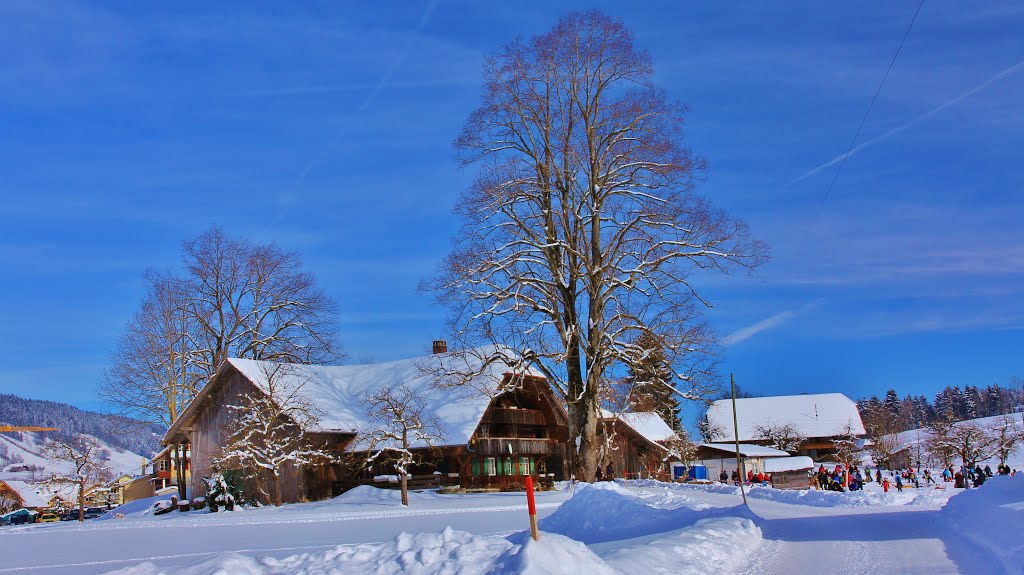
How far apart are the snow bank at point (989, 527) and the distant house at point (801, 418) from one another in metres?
75.4

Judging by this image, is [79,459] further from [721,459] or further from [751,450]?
[751,450]

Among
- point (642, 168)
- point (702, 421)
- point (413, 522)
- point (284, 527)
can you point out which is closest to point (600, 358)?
point (642, 168)

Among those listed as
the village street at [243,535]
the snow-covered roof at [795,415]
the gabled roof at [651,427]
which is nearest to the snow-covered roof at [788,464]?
the snow-covered roof at [795,415]

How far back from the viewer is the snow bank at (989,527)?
1101 centimetres

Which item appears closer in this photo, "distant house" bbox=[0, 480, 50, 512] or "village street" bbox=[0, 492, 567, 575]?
"village street" bbox=[0, 492, 567, 575]

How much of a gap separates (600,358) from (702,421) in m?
71.4

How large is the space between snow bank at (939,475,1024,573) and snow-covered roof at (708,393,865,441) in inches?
3049

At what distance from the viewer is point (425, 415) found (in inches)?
1580

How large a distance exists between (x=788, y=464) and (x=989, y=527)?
238 ft

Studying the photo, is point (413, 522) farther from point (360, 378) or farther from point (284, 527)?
point (360, 378)

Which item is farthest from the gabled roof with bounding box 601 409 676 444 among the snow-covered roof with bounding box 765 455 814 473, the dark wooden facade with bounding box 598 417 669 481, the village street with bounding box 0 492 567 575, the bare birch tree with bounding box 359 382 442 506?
the village street with bounding box 0 492 567 575

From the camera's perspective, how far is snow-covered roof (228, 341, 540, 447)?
38.5 m

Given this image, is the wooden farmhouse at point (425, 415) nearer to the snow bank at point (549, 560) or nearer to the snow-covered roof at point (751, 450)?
the snow bank at point (549, 560)

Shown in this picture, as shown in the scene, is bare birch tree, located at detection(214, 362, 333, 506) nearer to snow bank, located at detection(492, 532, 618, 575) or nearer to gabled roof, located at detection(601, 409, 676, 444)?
gabled roof, located at detection(601, 409, 676, 444)
